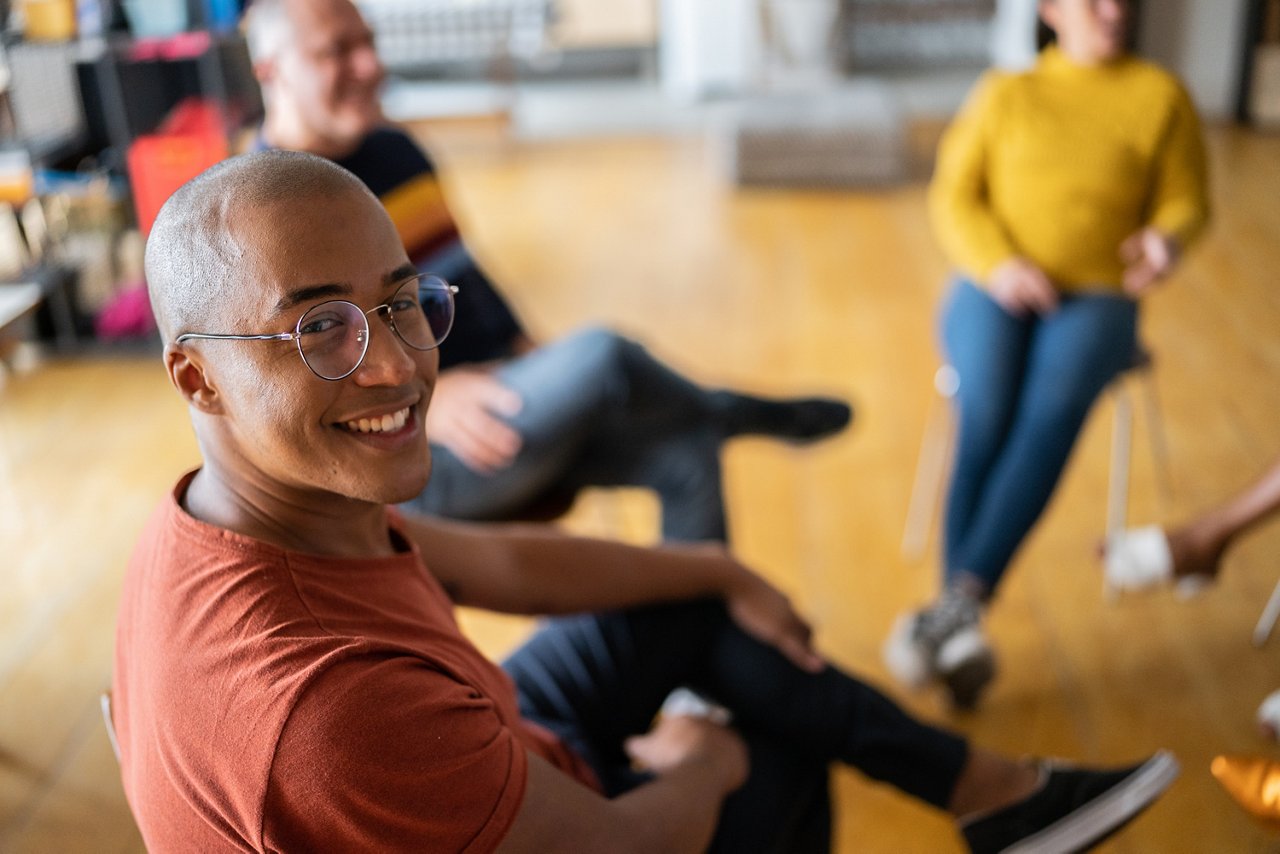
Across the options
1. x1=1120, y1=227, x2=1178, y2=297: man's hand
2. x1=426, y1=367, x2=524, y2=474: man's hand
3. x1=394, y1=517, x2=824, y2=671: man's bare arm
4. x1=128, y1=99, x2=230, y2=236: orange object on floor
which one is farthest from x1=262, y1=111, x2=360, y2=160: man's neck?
x1=128, y1=99, x2=230, y2=236: orange object on floor

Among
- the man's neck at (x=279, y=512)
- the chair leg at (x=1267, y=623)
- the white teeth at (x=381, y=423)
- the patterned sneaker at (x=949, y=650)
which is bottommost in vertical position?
the chair leg at (x=1267, y=623)

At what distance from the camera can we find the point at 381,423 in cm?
104

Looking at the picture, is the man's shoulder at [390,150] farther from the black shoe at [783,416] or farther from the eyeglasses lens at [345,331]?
the eyeglasses lens at [345,331]

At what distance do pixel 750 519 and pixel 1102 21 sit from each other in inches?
45.7

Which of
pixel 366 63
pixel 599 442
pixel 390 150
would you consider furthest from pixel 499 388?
pixel 366 63

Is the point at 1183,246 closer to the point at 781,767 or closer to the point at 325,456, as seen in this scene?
the point at 781,767

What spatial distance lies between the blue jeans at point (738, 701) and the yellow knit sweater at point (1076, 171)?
1014 mm

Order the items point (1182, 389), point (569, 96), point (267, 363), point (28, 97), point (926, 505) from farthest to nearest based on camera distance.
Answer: point (569, 96) → point (28, 97) → point (1182, 389) → point (926, 505) → point (267, 363)

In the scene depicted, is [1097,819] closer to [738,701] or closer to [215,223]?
[738,701]

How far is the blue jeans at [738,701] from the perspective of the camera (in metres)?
1.35

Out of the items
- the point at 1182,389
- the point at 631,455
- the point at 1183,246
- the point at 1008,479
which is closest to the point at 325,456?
the point at 631,455

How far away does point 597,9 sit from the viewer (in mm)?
7105

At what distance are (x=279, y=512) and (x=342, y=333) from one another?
164 mm

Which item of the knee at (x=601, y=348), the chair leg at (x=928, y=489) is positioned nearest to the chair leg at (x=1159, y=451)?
the chair leg at (x=928, y=489)
